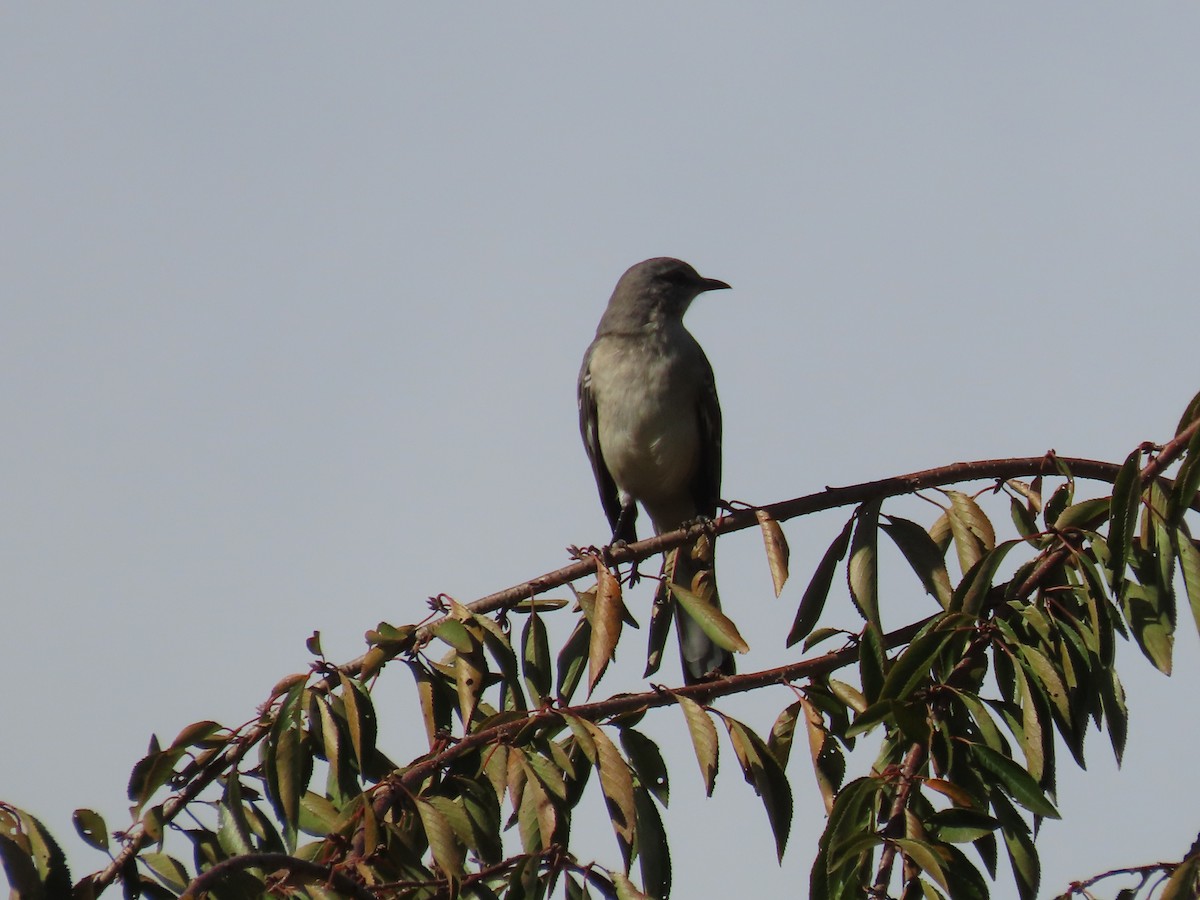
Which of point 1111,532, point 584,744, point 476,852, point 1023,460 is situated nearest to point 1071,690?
point 1111,532

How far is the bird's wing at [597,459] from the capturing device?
7305 millimetres

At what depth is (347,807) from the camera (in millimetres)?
3041

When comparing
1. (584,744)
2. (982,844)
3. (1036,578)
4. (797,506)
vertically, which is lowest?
(982,844)

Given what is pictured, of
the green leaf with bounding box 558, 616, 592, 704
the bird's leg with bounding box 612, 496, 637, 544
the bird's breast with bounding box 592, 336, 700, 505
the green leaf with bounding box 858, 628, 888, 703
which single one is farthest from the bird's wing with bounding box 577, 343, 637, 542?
the green leaf with bounding box 858, 628, 888, 703

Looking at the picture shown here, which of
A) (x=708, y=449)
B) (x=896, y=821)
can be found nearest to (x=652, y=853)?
(x=896, y=821)

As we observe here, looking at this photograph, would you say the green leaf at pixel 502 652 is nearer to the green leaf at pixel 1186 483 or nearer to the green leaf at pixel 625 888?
the green leaf at pixel 625 888

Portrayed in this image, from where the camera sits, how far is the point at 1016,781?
9.34ft

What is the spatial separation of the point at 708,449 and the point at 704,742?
3.94 meters

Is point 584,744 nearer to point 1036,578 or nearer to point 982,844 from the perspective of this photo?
point 982,844

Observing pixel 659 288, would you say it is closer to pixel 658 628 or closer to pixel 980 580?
pixel 658 628

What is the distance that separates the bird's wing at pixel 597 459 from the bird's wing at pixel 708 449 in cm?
38

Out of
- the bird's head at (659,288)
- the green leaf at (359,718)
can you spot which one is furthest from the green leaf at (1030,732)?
the bird's head at (659,288)

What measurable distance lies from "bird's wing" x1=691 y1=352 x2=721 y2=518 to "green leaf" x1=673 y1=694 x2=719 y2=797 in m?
3.82

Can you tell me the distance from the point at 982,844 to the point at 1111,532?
0.71 m
